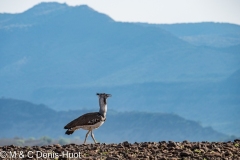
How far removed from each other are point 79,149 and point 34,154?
121cm

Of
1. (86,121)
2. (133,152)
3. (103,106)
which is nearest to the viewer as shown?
(133,152)

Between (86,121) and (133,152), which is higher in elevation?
(86,121)

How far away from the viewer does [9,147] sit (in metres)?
19.6

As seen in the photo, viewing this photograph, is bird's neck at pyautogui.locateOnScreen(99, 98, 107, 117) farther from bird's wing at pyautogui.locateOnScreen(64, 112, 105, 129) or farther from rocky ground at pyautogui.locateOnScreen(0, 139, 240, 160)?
rocky ground at pyautogui.locateOnScreen(0, 139, 240, 160)

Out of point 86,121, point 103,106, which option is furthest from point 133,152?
point 103,106

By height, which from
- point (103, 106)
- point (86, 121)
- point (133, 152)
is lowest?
point (133, 152)

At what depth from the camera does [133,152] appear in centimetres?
1734

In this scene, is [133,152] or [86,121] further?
[86,121]

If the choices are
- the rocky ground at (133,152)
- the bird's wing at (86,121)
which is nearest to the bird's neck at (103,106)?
the bird's wing at (86,121)

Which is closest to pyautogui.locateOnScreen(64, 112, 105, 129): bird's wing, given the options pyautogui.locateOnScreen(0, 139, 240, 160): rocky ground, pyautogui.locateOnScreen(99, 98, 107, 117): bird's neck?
pyautogui.locateOnScreen(99, 98, 107, 117): bird's neck

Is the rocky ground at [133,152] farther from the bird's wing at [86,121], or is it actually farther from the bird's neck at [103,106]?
the bird's neck at [103,106]

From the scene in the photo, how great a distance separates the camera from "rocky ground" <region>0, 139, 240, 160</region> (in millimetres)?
16500

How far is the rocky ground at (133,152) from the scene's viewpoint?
16.5 metres

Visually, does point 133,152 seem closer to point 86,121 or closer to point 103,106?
point 86,121
